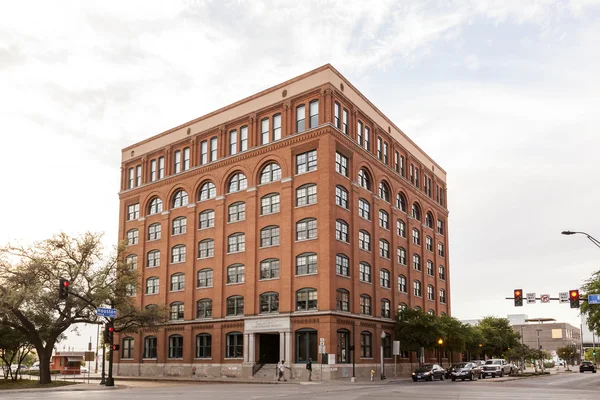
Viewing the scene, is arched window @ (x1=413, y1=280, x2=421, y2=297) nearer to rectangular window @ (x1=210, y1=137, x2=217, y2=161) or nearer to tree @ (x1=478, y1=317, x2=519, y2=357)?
tree @ (x1=478, y1=317, x2=519, y2=357)

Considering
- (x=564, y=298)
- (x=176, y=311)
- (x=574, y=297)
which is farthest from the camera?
(x=176, y=311)

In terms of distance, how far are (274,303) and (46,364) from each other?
18845 millimetres

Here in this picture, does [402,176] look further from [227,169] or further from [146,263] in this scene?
[146,263]

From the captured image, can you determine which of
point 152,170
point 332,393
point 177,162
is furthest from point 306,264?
point 152,170

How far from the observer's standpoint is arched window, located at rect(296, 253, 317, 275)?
52406 millimetres

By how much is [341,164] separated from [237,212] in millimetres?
11624

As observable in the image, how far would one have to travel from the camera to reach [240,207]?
59.9 m

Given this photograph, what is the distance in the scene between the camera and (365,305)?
5688cm

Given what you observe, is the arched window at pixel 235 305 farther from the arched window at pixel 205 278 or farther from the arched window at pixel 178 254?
the arched window at pixel 178 254

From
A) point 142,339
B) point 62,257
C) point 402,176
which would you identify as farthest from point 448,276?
point 62,257

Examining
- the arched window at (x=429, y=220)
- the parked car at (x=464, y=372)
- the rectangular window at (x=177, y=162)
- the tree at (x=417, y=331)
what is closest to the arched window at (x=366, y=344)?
the tree at (x=417, y=331)

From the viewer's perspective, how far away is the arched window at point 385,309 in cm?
6040

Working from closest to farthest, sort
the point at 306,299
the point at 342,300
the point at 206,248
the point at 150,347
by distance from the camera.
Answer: the point at 306,299, the point at 342,300, the point at 206,248, the point at 150,347

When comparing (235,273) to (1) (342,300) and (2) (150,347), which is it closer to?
(1) (342,300)
